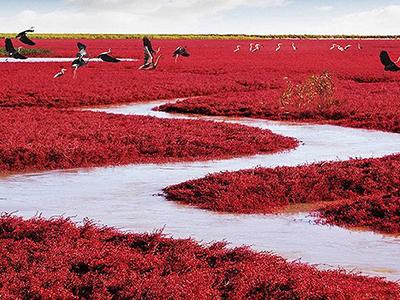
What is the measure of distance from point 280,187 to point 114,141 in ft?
24.2

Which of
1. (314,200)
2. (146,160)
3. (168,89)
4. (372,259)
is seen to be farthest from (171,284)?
(168,89)

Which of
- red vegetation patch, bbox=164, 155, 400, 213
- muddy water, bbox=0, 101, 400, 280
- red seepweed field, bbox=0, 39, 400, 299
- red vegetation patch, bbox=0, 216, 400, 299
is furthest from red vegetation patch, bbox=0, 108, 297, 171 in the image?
red vegetation patch, bbox=0, 216, 400, 299

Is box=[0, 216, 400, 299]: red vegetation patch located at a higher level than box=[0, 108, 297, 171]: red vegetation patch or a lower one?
higher

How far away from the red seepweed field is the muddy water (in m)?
0.71

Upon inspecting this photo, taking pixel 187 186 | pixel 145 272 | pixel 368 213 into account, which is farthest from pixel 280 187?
pixel 145 272

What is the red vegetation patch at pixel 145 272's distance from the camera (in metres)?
8.82

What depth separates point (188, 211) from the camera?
14867 mm

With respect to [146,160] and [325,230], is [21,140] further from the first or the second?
[325,230]

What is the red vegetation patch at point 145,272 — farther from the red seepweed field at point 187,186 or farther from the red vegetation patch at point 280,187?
the red vegetation patch at point 280,187

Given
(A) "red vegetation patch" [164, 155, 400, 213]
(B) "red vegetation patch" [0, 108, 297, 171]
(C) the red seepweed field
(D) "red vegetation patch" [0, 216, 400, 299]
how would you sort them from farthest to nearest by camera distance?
(B) "red vegetation patch" [0, 108, 297, 171], (A) "red vegetation patch" [164, 155, 400, 213], (C) the red seepweed field, (D) "red vegetation patch" [0, 216, 400, 299]

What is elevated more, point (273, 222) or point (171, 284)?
point (171, 284)

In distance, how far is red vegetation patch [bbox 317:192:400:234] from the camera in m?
13.8

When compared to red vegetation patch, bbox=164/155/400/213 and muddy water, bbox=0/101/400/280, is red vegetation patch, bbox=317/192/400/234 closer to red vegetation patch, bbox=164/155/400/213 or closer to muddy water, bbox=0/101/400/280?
muddy water, bbox=0/101/400/280

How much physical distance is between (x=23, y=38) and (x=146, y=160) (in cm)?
518
